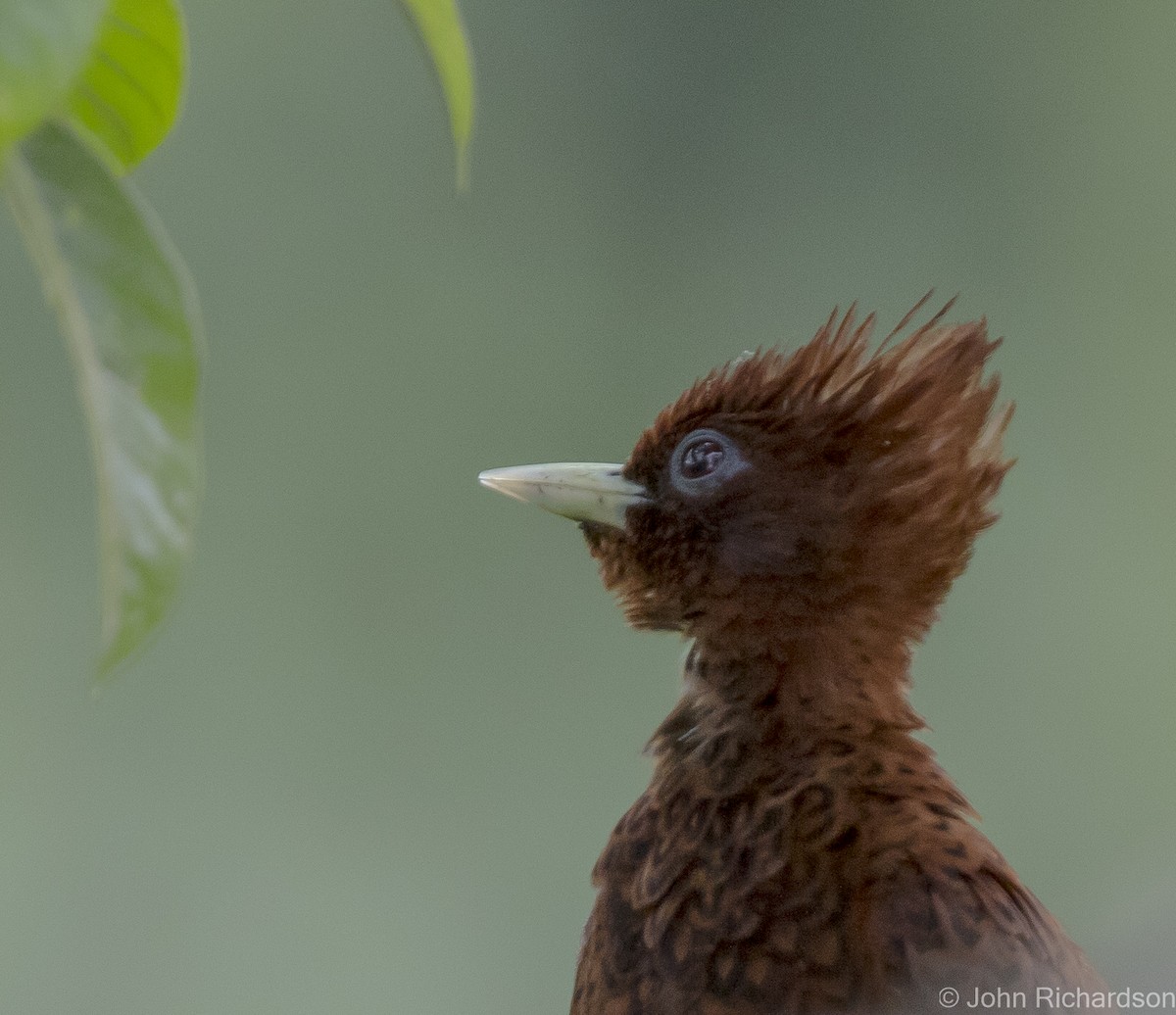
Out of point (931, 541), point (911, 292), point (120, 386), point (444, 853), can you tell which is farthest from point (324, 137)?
point (120, 386)

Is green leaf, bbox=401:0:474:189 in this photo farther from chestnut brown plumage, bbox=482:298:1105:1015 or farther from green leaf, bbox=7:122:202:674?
chestnut brown plumage, bbox=482:298:1105:1015

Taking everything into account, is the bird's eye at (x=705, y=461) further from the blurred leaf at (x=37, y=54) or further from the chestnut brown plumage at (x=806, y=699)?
the blurred leaf at (x=37, y=54)

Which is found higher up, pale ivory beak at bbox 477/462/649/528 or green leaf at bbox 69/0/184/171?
pale ivory beak at bbox 477/462/649/528

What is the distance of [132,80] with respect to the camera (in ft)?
0.99

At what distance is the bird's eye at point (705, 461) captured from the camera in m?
0.70

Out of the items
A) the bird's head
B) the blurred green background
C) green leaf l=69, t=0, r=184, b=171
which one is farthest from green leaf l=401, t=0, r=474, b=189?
the blurred green background

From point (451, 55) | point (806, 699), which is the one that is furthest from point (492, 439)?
point (451, 55)

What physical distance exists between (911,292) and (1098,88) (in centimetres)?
44

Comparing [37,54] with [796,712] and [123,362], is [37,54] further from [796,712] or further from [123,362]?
[796,712]

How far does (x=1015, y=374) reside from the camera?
178 centimetres

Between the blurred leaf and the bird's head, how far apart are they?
18.9 inches

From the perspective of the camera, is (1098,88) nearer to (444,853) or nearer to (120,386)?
(444,853)

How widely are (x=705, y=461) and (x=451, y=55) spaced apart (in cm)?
42

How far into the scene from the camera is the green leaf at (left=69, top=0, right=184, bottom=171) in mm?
293
